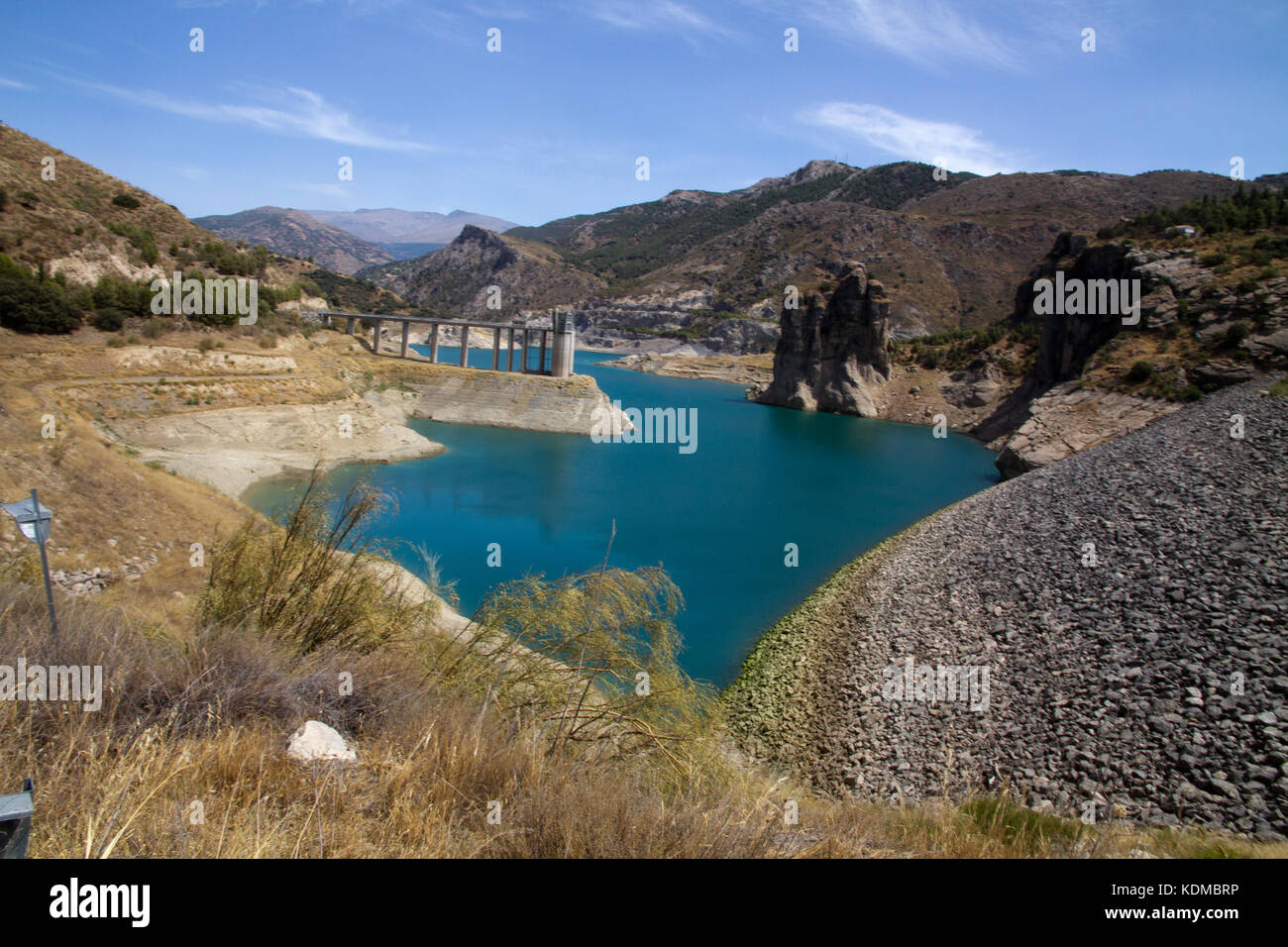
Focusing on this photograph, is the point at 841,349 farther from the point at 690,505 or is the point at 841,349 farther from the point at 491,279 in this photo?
the point at 491,279

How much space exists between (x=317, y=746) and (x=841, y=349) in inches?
2399

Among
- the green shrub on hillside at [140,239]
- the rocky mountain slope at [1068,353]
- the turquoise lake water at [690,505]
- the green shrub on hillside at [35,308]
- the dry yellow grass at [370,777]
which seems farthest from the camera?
the green shrub on hillside at [140,239]

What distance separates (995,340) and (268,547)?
63.7m

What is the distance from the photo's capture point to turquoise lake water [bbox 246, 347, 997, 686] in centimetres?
1659

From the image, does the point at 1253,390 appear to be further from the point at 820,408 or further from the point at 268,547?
the point at 820,408

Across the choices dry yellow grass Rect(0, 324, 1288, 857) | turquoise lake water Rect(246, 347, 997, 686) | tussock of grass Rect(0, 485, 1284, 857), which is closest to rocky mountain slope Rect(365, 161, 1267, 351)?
turquoise lake water Rect(246, 347, 997, 686)

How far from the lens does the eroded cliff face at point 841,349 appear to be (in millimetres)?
59125

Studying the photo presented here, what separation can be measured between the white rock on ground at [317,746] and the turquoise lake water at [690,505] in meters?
3.15

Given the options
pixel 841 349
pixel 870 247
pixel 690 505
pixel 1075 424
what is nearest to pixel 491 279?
pixel 870 247

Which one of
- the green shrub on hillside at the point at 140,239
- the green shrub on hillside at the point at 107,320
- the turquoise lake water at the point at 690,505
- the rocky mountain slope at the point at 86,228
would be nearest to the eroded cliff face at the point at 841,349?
the turquoise lake water at the point at 690,505

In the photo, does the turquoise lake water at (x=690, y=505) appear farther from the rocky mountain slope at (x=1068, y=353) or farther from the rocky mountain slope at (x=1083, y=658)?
the rocky mountain slope at (x=1068, y=353)

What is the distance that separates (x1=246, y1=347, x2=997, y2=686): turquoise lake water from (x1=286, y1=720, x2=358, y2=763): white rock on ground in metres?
3.15

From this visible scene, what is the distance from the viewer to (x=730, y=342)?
325ft
